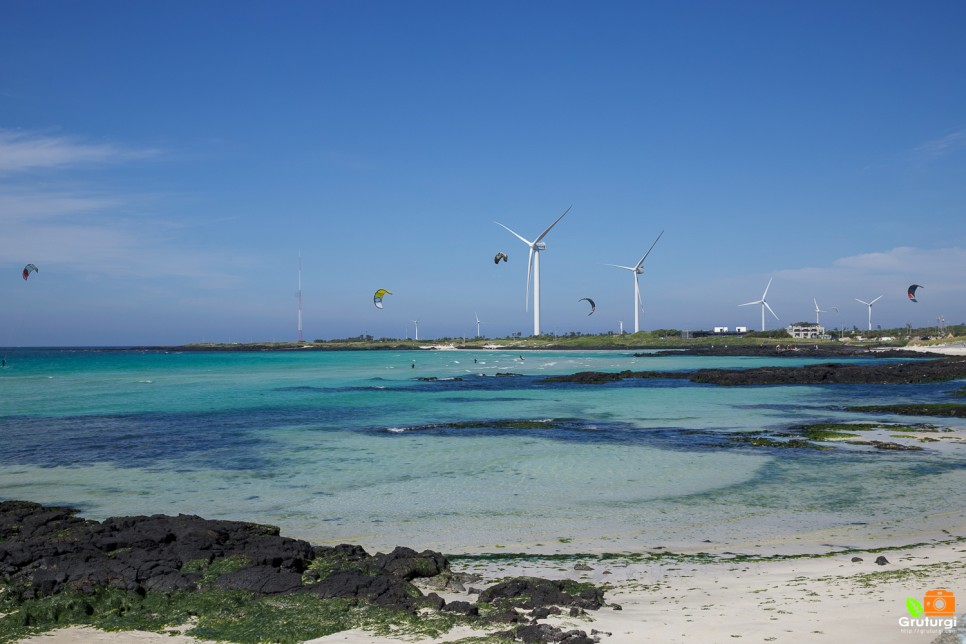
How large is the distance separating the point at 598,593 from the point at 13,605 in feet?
25.1

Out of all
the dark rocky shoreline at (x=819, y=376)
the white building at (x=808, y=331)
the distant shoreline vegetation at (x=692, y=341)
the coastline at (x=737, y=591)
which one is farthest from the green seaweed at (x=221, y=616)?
the white building at (x=808, y=331)

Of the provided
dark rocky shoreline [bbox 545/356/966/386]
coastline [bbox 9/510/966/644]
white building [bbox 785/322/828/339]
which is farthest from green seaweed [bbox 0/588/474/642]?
white building [bbox 785/322/828/339]

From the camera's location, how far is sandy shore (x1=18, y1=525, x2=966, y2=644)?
26.3 ft

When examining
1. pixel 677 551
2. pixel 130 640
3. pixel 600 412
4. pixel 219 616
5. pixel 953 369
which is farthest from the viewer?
pixel 953 369

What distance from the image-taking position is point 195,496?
59.7ft

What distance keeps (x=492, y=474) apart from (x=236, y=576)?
10880mm

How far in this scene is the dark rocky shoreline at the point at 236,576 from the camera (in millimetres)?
9312

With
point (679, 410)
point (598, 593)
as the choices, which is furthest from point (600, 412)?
point (598, 593)

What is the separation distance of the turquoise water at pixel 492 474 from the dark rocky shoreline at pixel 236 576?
2091 mm

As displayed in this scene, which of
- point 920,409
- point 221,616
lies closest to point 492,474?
point 221,616

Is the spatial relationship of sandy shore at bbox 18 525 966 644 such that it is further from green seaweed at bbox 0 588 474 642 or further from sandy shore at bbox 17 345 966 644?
green seaweed at bbox 0 588 474 642

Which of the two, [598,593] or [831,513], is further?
[831,513]

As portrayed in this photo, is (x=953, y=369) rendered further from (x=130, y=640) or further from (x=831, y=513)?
(x=130, y=640)

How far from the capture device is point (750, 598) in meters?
9.44
